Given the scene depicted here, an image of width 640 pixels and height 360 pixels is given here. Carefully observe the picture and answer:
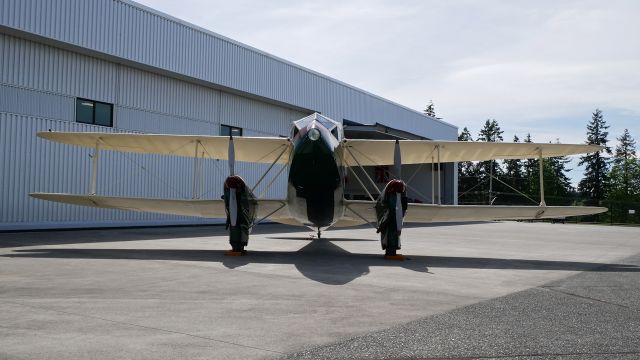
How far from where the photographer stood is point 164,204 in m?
13.8

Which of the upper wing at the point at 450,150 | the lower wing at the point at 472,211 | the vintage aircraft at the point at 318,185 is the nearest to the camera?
the vintage aircraft at the point at 318,185

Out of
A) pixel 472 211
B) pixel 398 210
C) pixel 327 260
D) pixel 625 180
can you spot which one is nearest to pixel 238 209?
pixel 327 260

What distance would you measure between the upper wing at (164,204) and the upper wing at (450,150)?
258cm

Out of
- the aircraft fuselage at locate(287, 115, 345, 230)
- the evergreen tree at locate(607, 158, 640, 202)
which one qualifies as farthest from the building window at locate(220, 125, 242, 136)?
the evergreen tree at locate(607, 158, 640, 202)

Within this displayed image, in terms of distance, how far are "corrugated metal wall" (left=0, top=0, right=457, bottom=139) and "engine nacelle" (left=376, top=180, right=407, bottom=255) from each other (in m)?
14.9

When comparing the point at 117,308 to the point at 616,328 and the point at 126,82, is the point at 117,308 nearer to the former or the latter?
the point at 616,328

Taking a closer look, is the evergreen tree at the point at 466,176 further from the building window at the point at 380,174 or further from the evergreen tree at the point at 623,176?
the building window at the point at 380,174

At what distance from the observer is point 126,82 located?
23922mm

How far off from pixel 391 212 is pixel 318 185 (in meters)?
1.89

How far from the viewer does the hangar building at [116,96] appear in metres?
19.6

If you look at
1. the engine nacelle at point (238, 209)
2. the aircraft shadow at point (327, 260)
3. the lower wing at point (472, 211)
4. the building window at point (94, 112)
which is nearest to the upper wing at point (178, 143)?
the engine nacelle at point (238, 209)

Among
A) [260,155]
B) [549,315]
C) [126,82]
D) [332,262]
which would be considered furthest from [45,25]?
[549,315]

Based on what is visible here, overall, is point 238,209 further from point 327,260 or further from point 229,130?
point 229,130

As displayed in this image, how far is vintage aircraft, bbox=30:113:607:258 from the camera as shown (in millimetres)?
11852
